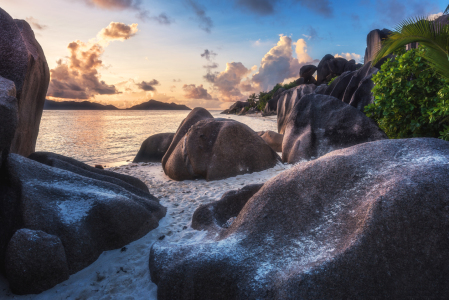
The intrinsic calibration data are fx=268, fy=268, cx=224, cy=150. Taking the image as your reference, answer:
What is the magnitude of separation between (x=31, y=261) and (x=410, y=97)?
25.5ft

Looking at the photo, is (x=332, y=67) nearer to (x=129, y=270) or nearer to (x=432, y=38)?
(x=432, y=38)

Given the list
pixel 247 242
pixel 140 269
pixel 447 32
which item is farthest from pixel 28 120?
pixel 447 32

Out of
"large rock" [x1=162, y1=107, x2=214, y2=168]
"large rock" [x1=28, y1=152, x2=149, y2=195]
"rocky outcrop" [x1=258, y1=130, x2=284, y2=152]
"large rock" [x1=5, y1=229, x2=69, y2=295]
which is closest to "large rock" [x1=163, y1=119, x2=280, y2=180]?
"large rock" [x1=162, y1=107, x2=214, y2=168]

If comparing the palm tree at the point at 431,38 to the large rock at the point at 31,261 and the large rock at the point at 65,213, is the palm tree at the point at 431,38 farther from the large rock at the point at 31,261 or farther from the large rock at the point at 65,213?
the large rock at the point at 31,261

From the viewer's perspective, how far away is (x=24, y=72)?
4.57 metres

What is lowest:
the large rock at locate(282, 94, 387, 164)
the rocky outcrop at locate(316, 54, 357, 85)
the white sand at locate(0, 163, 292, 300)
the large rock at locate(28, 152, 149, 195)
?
the white sand at locate(0, 163, 292, 300)

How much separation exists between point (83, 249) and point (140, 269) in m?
0.77

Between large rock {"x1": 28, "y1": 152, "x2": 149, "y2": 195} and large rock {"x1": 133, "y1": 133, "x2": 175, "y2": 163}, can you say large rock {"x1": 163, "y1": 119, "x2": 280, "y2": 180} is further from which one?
large rock {"x1": 133, "y1": 133, "x2": 175, "y2": 163}

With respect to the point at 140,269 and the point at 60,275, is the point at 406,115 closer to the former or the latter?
the point at 140,269

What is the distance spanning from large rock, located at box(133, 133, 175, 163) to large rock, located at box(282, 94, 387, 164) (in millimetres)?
4971

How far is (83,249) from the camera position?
3.41 meters

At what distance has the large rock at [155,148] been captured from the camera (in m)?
11.3

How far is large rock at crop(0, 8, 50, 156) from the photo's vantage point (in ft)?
14.7

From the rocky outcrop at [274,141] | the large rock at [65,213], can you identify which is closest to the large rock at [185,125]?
the rocky outcrop at [274,141]
